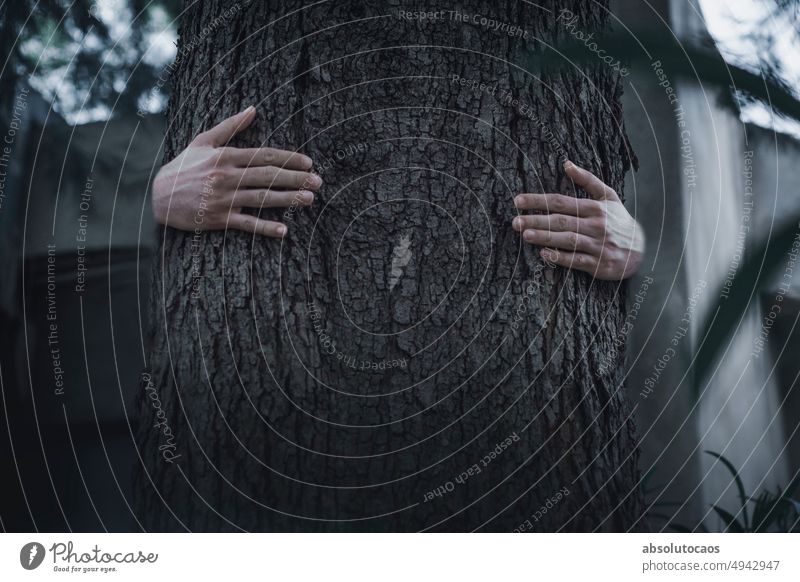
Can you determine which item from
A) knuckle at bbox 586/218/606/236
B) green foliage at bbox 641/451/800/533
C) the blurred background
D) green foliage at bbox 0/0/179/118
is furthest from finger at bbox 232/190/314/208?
green foliage at bbox 641/451/800/533

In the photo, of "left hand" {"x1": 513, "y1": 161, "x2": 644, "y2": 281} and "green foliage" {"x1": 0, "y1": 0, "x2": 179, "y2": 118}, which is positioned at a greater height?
"green foliage" {"x1": 0, "y1": 0, "x2": 179, "y2": 118}

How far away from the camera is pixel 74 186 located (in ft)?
2.95

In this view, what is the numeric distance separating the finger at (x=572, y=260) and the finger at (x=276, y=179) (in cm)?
34

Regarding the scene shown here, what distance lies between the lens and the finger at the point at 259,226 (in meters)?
0.83

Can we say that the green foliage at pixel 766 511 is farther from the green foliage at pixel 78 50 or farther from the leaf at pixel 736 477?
the green foliage at pixel 78 50

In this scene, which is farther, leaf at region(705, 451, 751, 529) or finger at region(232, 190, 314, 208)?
leaf at region(705, 451, 751, 529)

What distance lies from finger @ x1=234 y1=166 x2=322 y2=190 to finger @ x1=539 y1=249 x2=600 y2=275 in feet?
1.13

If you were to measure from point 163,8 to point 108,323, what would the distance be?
502mm

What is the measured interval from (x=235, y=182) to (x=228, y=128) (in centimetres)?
8

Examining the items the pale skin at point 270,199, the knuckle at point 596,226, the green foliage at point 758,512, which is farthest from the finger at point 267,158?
the green foliage at point 758,512

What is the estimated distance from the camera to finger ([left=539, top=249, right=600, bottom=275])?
859 mm
